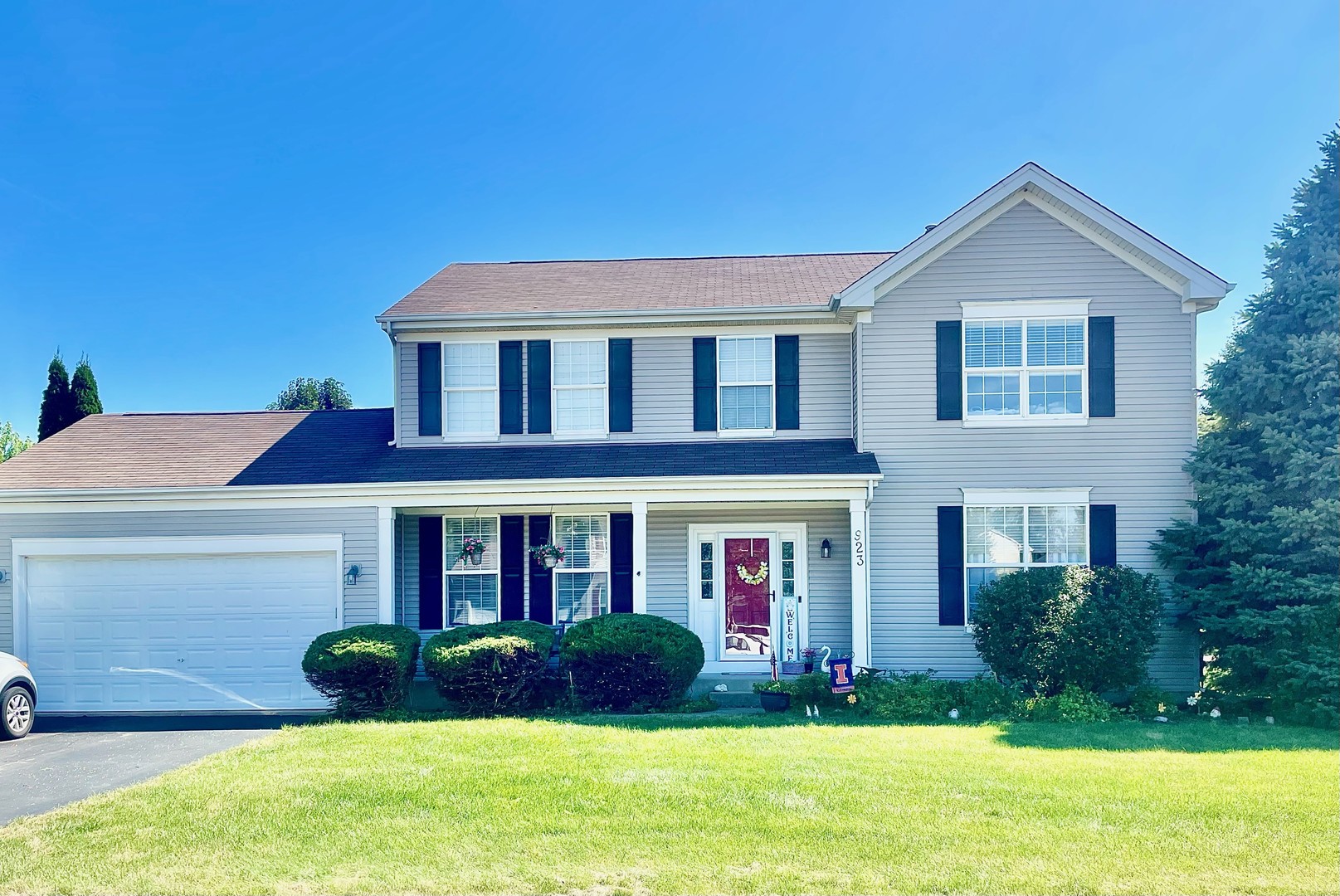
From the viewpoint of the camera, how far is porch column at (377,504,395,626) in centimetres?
1305

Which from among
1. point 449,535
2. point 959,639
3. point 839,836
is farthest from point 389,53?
point 839,836

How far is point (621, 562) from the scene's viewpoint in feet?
46.1

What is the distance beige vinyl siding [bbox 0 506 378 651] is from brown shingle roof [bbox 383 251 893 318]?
10.9 feet

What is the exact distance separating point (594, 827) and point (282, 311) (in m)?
26.6

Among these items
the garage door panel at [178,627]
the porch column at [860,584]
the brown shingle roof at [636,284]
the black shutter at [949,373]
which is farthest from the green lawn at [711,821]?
the brown shingle roof at [636,284]

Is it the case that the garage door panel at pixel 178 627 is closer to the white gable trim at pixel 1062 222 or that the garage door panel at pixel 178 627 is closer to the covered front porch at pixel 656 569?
the covered front porch at pixel 656 569

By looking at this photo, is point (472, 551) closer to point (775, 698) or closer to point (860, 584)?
point (775, 698)

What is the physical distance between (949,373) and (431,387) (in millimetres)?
8010

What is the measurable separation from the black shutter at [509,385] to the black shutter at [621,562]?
A: 227cm

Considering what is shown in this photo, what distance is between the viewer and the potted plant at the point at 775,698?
38.3 ft

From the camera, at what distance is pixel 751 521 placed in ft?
46.2

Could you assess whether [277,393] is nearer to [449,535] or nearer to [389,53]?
[389,53]

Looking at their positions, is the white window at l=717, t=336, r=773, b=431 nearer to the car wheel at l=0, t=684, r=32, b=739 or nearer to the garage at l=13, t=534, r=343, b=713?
the garage at l=13, t=534, r=343, b=713

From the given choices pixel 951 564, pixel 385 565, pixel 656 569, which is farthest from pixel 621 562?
pixel 951 564
